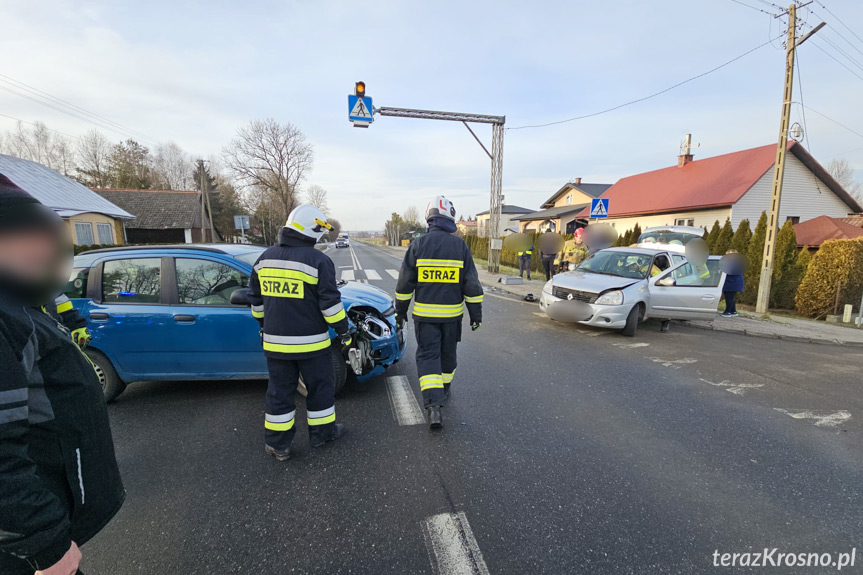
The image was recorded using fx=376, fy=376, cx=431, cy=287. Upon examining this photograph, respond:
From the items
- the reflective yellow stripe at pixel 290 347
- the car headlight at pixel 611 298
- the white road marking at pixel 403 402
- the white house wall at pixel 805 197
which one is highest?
the white house wall at pixel 805 197

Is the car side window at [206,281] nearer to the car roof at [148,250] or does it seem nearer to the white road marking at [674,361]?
the car roof at [148,250]

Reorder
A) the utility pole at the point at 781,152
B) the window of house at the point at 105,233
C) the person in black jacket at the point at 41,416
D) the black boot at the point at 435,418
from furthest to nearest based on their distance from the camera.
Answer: the window of house at the point at 105,233 < the utility pole at the point at 781,152 < the black boot at the point at 435,418 < the person in black jacket at the point at 41,416

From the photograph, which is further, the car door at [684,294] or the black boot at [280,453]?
the car door at [684,294]

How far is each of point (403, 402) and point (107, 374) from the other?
2.99 m

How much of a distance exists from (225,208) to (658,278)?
1879 inches

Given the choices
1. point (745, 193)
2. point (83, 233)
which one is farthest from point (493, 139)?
point (83, 233)

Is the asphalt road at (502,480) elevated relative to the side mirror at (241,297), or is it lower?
lower

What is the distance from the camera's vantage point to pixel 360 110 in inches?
447

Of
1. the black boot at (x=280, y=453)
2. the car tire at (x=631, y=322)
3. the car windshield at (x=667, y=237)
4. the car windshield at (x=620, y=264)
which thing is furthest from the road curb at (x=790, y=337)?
the black boot at (x=280, y=453)

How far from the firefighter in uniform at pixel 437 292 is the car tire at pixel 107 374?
9.74ft

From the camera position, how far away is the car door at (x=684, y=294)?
7.18 metres

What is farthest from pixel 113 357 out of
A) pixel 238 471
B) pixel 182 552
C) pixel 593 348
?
pixel 593 348

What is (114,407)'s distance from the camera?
386 centimetres

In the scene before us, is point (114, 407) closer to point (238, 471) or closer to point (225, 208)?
point (238, 471)
